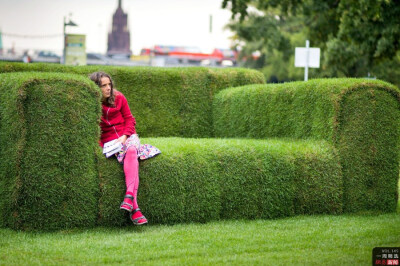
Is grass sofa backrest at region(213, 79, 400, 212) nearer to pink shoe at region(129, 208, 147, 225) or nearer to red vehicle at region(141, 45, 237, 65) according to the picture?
pink shoe at region(129, 208, 147, 225)

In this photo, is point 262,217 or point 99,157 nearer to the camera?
point 99,157

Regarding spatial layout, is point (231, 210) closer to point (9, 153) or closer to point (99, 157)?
point (99, 157)

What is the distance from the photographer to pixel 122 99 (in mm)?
6328

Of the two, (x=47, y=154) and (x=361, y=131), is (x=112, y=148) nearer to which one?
(x=47, y=154)

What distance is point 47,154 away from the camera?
18.0 ft

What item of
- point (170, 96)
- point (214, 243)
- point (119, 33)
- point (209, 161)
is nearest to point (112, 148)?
point (209, 161)

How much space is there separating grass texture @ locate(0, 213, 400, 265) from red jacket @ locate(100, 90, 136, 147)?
3.36 ft

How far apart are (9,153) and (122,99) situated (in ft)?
4.43

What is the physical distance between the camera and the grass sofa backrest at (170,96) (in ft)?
28.6

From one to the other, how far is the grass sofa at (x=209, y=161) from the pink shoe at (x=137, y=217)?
8.9 inches

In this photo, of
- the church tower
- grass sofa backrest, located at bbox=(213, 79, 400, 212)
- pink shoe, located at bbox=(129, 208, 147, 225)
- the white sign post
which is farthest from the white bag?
the church tower

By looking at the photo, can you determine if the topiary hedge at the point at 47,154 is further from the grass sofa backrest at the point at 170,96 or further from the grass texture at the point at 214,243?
the grass sofa backrest at the point at 170,96

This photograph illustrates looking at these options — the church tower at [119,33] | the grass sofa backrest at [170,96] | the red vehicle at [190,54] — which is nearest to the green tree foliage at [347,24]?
the grass sofa backrest at [170,96]

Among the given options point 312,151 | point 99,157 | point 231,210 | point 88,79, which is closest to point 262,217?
point 231,210
